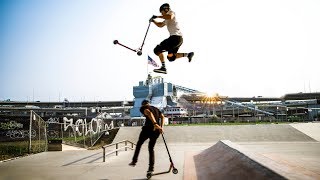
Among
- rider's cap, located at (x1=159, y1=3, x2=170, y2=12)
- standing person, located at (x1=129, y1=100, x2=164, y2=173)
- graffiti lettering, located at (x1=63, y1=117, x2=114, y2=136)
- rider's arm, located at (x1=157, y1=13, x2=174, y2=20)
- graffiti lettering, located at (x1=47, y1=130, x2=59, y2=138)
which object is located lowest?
graffiti lettering, located at (x1=47, y1=130, x2=59, y2=138)

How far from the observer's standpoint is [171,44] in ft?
23.2

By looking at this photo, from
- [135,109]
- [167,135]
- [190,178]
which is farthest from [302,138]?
[135,109]

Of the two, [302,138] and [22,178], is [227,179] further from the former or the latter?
[302,138]

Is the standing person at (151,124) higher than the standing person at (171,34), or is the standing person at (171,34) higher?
the standing person at (171,34)

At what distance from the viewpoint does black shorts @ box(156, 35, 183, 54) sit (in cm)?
699

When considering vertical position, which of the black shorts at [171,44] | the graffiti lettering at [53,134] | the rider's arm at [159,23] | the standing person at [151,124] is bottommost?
the graffiti lettering at [53,134]

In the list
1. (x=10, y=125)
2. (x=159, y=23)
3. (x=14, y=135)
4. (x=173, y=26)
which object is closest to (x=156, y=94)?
(x=14, y=135)

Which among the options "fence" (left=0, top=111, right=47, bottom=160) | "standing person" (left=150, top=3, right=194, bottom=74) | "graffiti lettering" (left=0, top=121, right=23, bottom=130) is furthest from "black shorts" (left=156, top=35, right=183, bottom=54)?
"graffiti lettering" (left=0, top=121, right=23, bottom=130)

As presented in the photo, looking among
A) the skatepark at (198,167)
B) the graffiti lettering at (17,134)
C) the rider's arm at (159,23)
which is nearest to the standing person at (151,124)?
the skatepark at (198,167)

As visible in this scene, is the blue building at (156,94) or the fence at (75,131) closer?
the fence at (75,131)

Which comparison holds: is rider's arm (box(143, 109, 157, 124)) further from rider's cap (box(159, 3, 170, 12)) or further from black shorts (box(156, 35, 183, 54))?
rider's cap (box(159, 3, 170, 12))

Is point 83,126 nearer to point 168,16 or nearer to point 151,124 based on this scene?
point 151,124

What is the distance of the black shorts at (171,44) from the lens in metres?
6.99

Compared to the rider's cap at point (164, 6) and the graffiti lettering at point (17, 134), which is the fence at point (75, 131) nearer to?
the graffiti lettering at point (17, 134)
